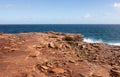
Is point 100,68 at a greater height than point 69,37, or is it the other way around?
point 69,37

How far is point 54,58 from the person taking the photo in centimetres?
1742

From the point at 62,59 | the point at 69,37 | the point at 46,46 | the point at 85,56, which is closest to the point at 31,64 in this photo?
the point at 62,59

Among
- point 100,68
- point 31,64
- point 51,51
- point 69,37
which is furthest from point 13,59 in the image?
point 69,37

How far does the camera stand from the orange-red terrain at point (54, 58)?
15.5 m

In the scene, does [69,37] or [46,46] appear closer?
[46,46]

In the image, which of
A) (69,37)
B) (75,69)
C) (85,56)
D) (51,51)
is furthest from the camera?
(69,37)

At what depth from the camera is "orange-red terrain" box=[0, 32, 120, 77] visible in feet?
50.9

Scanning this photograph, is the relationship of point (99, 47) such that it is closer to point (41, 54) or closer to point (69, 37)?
point (69, 37)

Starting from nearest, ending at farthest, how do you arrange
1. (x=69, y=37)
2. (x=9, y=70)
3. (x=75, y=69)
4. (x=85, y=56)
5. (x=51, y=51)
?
(x=9, y=70) < (x=75, y=69) < (x=51, y=51) < (x=85, y=56) < (x=69, y=37)

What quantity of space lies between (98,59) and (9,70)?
24.3ft

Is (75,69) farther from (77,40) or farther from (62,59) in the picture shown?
(77,40)

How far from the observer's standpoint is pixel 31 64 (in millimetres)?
15836

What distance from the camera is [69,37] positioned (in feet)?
74.1

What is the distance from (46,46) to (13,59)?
358cm
